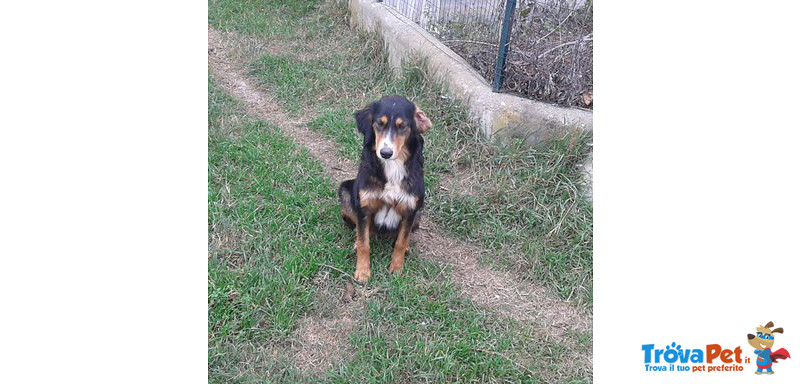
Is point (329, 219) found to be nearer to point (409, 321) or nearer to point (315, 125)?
point (409, 321)

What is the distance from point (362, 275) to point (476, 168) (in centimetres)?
163

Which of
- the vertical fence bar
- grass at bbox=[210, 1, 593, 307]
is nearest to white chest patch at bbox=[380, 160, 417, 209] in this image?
grass at bbox=[210, 1, 593, 307]

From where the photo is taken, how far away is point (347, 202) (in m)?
4.19

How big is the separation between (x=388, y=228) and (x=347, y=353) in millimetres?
1001

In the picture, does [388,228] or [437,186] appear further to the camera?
[437,186]

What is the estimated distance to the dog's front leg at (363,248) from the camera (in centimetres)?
390

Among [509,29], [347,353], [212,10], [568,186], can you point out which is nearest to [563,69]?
[509,29]

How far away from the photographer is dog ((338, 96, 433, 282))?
3553 millimetres

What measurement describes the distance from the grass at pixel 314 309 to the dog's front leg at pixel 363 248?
8cm

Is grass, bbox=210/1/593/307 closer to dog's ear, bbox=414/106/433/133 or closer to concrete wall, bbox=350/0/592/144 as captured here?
concrete wall, bbox=350/0/592/144

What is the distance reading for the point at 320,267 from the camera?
4.01 m

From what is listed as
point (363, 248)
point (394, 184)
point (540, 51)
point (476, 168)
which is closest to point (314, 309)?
point (363, 248)

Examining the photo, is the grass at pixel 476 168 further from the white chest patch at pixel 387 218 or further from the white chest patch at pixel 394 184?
the white chest patch at pixel 394 184
